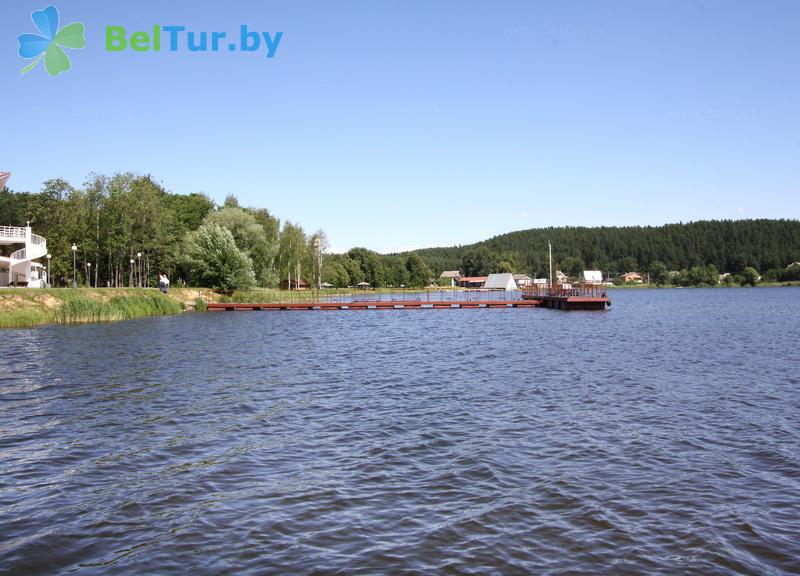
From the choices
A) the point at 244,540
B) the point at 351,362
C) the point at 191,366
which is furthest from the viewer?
the point at 351,362

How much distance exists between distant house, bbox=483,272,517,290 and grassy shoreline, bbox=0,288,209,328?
123717 millimetres

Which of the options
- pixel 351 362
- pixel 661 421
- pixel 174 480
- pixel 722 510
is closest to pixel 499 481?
pixel 722 510

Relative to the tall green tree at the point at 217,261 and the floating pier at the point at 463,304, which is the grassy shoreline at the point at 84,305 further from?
the floating pier at the point at 463,304

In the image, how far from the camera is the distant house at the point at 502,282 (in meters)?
173

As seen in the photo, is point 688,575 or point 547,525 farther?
point 547,525

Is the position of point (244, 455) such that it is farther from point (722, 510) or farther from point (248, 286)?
point (248, 286)

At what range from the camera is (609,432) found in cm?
1376

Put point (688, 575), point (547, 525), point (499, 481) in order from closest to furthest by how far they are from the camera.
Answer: point (688, 575) → point (547, 525) → point (499, 481)

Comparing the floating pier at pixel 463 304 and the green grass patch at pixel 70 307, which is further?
the floating pier at pixel 463 304

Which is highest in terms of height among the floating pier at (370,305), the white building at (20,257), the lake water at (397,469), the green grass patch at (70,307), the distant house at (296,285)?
the white building at (20,257)

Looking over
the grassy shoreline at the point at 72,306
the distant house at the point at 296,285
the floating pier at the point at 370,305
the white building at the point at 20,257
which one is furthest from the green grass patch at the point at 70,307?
the distant house at the point at 296,285

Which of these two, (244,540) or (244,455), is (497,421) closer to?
(244,455)

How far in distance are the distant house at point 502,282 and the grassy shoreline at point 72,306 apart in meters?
124

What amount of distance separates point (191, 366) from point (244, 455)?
13668 millimetres
